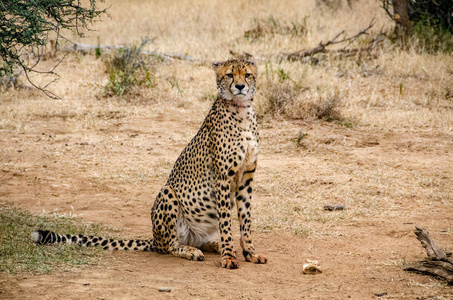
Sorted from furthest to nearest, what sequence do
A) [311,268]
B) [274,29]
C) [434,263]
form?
1. [274,29]
2. [311,268]
3. [434,263]

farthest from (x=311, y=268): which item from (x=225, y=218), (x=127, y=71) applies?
(x=127, y=71)

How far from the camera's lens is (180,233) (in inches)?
182

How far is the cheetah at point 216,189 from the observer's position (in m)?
4.36

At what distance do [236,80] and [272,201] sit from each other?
2.14m

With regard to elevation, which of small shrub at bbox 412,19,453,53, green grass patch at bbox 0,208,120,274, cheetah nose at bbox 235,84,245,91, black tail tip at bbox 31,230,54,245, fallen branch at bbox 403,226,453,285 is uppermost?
small shrub at bbox 412,19,453,53

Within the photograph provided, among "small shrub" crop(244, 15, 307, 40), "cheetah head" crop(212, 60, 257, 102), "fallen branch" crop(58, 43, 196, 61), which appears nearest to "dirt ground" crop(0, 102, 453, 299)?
"cheetah head" crop(212, 60, 257, 102)

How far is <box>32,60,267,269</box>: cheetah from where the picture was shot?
14.3ft

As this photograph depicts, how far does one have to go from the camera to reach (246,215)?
4.48 m

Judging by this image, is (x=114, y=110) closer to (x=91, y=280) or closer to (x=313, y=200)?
(x=313, y=200)

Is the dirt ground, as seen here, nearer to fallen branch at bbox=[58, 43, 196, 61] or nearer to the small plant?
the small plant

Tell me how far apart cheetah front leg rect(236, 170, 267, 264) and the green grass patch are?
3.51 feet

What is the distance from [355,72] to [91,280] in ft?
26.3

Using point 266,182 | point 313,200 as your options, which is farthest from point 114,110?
point 313,200

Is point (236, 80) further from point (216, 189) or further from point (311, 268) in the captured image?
point (311, 268)
